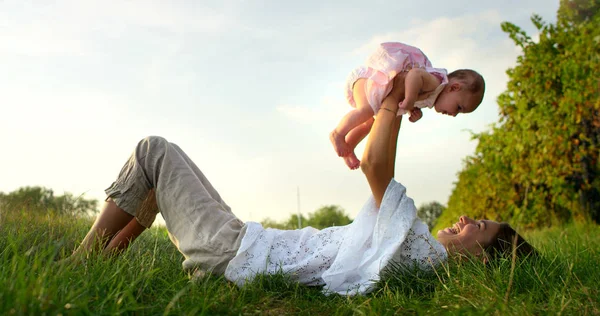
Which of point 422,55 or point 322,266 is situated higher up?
point 422,55

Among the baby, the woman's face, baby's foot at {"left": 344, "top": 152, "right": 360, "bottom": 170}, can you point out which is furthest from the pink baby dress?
the woman's face

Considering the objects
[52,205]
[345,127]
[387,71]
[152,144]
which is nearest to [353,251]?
[345,127]

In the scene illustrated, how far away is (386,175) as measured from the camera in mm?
3127

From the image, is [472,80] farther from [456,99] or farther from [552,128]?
[552,128]

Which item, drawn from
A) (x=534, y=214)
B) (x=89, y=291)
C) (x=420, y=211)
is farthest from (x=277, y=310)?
(x=420, y=211)

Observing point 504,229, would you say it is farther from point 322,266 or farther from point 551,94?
point 551,94

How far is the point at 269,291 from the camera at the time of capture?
3.06 m

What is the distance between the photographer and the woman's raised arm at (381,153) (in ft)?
9.96

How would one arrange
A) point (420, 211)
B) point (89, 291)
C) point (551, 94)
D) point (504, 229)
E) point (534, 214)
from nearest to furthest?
point (89, 291)
point (504, 229)
point (551, 94)
point (534, 214)
point (420, 211)

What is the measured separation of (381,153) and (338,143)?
0.57m

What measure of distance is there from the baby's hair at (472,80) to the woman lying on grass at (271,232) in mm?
739

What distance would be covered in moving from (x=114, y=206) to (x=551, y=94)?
5718 mm

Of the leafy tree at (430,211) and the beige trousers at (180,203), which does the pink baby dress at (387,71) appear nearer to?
the beige trousers at (180,203)

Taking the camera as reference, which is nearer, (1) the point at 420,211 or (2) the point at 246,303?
(2) the point at 246,303
